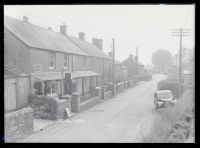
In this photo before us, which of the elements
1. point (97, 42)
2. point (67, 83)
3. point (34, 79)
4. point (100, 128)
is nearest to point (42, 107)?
point (34, 79)

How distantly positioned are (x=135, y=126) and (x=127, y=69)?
53.2m

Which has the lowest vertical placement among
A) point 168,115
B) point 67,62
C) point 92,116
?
point 92,116

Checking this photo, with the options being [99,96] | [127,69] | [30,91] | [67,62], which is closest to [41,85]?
Result: [30,91]

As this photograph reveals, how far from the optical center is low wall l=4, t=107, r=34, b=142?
38.5ft

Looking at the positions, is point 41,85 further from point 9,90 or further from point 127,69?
point 127,69

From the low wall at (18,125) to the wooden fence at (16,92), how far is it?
11.5 ft

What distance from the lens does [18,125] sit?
41.9 ft

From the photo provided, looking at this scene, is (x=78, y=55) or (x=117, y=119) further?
(x=78, y=55)

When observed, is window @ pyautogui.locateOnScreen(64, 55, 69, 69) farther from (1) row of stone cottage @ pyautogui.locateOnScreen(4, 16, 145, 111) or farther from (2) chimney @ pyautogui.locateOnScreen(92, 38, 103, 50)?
(2) chimney @ pyautogui.locateOnScreen(92, 38, 103, 50)

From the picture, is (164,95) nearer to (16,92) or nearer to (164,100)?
(164,100)

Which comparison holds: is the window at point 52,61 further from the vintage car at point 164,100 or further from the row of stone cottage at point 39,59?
the vintage car at point 164,100

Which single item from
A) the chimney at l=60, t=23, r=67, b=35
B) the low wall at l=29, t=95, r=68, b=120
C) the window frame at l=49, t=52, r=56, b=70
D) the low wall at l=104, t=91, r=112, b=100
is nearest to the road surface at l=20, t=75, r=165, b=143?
the low wall at l=29, t=95, r=68, b=120

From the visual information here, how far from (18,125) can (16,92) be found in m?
5.73

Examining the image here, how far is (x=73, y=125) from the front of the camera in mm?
16734
